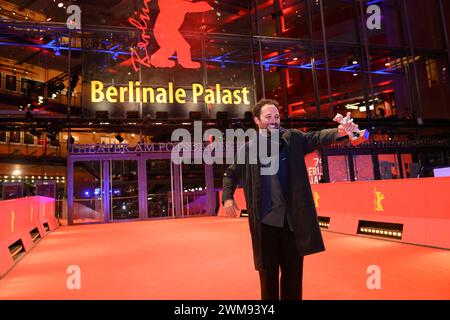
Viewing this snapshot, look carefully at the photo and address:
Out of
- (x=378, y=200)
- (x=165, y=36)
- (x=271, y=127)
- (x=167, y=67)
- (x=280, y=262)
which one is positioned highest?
(x=165, y=36)

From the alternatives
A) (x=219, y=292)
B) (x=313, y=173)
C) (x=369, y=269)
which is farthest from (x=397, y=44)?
(x=219, y=292)

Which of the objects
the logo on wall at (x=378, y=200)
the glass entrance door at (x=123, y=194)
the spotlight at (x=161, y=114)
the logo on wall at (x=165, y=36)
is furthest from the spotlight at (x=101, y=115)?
the logo on wall at (x=378, y=200)

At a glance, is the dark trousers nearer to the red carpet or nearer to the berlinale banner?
the red carpet

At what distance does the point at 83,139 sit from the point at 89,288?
20.1 m

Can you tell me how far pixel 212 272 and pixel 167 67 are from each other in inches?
452

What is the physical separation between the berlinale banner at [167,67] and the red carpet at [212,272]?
27.5ft

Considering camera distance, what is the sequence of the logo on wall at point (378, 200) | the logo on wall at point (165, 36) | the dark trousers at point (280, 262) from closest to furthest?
the dark trousers at point (280, 262), the logo on wall at point (378, 200), the logo on wall at point (165, 36)

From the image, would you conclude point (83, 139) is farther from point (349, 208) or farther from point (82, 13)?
point (349, 208)

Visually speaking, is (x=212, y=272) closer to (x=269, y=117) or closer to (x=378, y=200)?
(x=269, y=117)

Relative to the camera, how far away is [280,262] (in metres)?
1.99

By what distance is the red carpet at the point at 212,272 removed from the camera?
3.02m

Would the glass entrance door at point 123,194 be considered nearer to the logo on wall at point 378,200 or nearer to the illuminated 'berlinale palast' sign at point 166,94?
the illuminated 'berlinale palast' sign at point 166,94

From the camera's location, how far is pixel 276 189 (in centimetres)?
199

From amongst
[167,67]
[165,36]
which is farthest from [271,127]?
[165,36]
